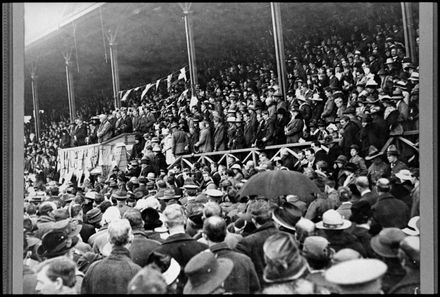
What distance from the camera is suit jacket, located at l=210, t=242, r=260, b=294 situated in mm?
4910

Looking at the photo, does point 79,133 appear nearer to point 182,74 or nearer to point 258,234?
point 182,74

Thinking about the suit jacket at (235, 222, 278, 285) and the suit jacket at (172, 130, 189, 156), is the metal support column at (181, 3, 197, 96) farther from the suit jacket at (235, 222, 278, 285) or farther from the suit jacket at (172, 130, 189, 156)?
the suit jacket at (235, 222, 278, 285)

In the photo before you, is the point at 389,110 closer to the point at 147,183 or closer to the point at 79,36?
the point at 147,183

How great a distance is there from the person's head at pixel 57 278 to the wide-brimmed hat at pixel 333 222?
2.44m

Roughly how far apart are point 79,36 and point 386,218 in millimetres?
3754

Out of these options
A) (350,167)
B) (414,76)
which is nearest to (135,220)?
(350,167)

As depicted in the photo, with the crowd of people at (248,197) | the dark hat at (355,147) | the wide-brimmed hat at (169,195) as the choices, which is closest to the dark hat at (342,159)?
the crowd of people at (248,197)

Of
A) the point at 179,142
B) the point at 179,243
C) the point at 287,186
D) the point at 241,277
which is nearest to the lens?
the point at 241,277

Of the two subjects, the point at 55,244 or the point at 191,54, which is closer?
the point at 55,244

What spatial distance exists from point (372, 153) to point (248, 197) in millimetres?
1342

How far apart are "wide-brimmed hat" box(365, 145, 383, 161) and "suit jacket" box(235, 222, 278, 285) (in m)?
1.19

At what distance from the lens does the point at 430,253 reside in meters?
4.90

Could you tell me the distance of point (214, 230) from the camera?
5188mm

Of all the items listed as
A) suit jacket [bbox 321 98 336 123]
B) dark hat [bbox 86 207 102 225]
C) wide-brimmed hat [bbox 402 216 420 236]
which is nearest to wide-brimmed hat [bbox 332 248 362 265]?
wide-brimmed hat [bbox 402 216 420 236]
